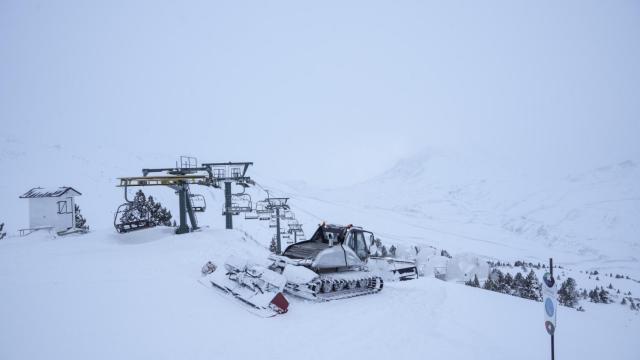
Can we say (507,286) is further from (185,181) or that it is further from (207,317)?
(207,317)

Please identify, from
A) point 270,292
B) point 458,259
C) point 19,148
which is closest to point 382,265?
point 270,292

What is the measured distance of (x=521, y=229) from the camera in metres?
126

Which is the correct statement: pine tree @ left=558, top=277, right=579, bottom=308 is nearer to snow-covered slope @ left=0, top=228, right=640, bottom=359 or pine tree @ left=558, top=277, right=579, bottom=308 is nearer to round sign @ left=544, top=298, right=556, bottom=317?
snow-covered slope @ left=0, top=228, right=640, bottom=359

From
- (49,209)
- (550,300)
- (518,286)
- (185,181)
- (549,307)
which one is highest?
(185,181)

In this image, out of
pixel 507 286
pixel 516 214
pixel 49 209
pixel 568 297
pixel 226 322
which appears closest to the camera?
pixel 226 322

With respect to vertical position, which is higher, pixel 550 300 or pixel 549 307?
pixel 550 300

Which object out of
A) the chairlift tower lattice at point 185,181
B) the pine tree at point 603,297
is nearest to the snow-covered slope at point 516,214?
the pine tree at point 603,297

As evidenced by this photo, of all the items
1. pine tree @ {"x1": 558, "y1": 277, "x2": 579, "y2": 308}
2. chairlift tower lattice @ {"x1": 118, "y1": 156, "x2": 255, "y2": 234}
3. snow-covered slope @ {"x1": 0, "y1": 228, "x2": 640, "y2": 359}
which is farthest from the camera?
pine tree @ {"x1": 558, "y1": 277, "x2": 579, "y2": 308}

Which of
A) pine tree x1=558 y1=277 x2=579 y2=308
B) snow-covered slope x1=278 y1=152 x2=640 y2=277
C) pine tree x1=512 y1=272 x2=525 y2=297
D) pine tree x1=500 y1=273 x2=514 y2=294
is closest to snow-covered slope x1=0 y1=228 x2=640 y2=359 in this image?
pine tree x1=500 y1=273 x2=514 y2=294

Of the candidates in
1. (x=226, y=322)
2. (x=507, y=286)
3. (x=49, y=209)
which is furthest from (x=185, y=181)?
(x=507, y=286)

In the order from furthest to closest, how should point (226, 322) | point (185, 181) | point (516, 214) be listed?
1. point (516, 214)
2. point (185, 181)
3. point (226, 322)

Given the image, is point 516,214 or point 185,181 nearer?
point 185,181

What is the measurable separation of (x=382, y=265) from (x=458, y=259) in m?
39.0

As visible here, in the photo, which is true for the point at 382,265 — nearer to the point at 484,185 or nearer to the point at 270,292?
the point at 270,292
